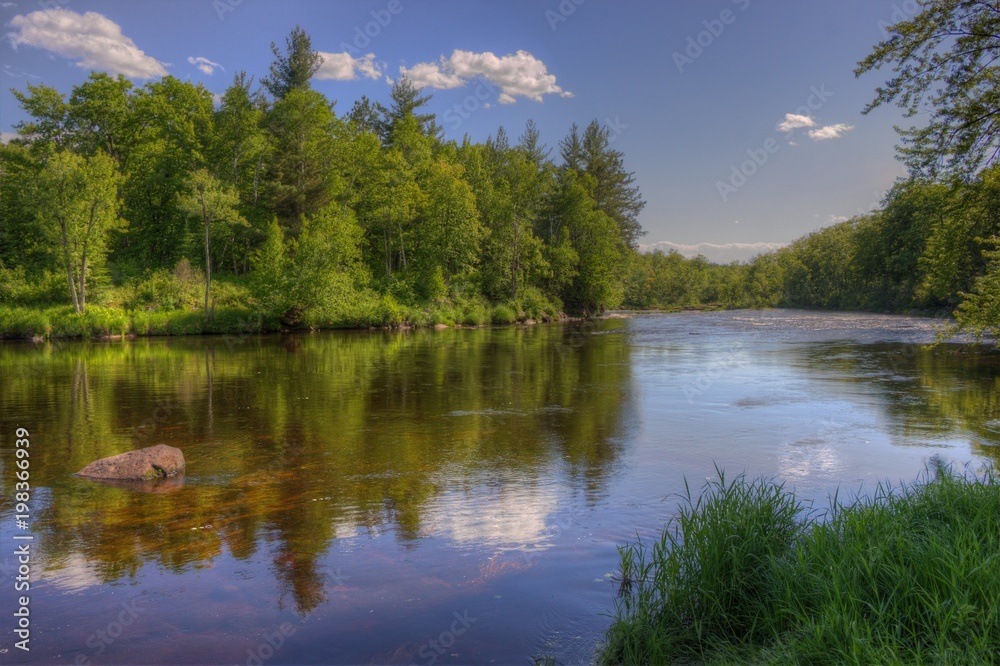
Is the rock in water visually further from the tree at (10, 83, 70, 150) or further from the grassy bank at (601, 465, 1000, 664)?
the tree at (10, 83, 70, 150)

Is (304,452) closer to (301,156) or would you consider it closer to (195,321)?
(195,321)

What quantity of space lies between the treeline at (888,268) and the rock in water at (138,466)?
13.5m

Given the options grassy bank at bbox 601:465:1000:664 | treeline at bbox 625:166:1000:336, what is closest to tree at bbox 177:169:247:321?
treeline at bbox 625:166:1000:336

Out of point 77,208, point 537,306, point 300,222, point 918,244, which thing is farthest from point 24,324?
point 918,244

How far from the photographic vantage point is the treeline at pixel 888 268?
11453mm

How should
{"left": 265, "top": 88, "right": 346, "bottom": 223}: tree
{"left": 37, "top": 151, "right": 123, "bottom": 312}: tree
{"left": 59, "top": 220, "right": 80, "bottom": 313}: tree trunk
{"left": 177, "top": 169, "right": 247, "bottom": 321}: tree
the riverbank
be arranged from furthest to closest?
{"left": 265, "top": 88, "right": 346, "bottom": 223}: tree → {"left": 177, "top": 169, "right": 247, "bottom": 321}: tree → {"left": 59, "top": 220, "right": 80, "bottom": 313}: tree trunk → {"left": 37, "top": 151, "right": 123, "bottom": 312}: tree → the riverbank

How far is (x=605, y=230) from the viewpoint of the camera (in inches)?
2581

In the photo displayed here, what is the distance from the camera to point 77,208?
38.9 m

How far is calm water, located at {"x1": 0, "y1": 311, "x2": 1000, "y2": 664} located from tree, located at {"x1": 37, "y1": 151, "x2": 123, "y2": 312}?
19422 mm

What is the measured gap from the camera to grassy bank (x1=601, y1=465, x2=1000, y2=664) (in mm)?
3986

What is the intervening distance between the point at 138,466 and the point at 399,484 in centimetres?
415

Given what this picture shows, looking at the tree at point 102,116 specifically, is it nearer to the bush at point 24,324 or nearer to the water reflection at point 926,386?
the bush at point 24,324

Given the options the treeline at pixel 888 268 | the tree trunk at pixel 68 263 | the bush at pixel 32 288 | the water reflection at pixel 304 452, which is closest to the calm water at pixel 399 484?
the water reflection at pixel 304 452

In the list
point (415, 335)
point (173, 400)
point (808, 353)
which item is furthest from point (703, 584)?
point (415, 335)
